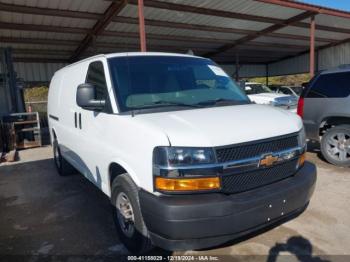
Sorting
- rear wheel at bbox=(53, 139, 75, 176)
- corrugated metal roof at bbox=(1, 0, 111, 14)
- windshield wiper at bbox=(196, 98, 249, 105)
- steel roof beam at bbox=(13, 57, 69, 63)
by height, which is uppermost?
corrugated metal roof at bbox=(1, 0, 111, 14)

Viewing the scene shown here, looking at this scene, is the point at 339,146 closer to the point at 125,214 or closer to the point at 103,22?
the point at 125,214

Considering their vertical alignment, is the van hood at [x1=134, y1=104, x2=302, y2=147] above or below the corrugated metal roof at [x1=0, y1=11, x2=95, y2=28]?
below

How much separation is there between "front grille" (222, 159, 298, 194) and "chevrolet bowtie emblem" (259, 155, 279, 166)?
0.16 ft

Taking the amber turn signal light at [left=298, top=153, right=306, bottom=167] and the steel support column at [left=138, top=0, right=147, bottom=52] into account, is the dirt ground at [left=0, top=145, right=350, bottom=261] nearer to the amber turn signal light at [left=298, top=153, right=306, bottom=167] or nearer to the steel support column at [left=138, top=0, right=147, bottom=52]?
the amber turn signal light at [left=298, top=153, right=306, bottom=167]

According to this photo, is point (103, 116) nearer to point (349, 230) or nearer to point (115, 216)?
point (115, 216)

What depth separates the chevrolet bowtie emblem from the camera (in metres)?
2.77

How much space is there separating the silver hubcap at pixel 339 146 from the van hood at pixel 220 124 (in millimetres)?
3384

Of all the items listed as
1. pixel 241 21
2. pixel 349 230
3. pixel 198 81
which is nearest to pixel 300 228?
pixel 349 230

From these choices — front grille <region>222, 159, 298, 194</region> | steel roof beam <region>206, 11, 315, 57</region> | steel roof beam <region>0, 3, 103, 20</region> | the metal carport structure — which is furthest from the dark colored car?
steel roof beam <region>0, 3, 103, 20</region>

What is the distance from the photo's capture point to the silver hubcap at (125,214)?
3.13m

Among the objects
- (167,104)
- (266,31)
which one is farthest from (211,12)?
(167,104)

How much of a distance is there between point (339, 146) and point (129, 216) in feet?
15.8

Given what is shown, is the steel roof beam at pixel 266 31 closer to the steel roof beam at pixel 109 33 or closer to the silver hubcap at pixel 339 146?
the steel roof beam at pixel 109 33

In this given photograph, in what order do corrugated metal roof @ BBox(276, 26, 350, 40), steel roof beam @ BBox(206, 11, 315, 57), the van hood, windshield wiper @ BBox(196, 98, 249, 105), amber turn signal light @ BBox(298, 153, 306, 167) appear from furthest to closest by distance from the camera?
→ corrugated metal roof @ BBox(276, 26, 350, 40) < steel roof beam @ BBox(206, 11, 315, 57) < windshield wiper @ BBox(196, 98, 249, 105) < amber turn signal light @ BBox(298, 153, 306, 167) < the van hood
